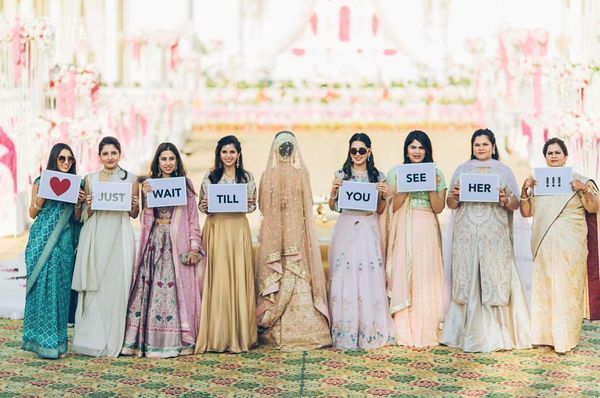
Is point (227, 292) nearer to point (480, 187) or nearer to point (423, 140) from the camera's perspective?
point (423, 140)

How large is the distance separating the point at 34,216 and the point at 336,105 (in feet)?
42.6

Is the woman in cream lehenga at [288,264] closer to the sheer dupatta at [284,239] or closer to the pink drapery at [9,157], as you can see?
the sheer dupatta at [284,239]

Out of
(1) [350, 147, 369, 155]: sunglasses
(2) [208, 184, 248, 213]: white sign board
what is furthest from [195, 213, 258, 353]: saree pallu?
(1) [350, 147, 369, 155]: sunglasses

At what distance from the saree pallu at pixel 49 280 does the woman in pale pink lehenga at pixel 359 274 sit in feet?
4.70

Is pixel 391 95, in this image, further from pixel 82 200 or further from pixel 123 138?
pixel 82 200

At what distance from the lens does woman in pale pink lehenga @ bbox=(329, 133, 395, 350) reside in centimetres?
609

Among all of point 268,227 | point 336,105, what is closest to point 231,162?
point 268,227

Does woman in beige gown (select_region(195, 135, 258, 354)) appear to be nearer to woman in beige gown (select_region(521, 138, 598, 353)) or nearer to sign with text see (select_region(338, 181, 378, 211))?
sign with text see (select_region(338, 181, 378, 211))

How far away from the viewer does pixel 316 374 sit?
18.1 feet

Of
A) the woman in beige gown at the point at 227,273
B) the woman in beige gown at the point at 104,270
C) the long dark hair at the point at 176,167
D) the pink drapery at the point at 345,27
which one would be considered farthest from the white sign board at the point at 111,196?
the pink drapery at the point at 345,27

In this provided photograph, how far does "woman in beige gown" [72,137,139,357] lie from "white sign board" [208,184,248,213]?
42 cm

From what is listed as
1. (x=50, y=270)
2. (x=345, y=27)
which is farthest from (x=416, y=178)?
(x=345, y=27)

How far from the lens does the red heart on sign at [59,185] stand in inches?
231

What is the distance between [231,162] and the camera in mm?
6031
